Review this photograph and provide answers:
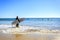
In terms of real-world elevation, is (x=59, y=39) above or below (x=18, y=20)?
below

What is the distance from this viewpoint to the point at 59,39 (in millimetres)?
5863

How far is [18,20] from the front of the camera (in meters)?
12.8

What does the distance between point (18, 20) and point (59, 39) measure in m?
7.50

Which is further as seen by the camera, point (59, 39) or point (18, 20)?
point (18, 20)
